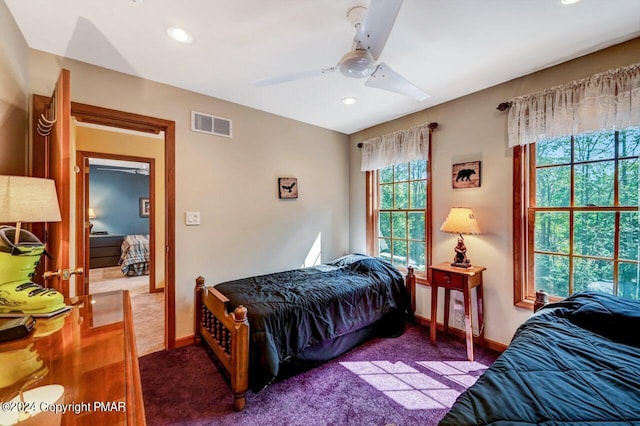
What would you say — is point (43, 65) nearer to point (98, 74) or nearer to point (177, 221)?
point (98, 74)

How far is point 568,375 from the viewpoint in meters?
1.04

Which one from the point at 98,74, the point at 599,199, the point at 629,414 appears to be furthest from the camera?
the point at 98,74

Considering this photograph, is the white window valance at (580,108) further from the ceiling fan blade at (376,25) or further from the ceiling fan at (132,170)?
the ceiling fan at (132,170)

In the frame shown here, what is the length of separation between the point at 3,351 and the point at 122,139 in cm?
393

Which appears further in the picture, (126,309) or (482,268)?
(482,268)

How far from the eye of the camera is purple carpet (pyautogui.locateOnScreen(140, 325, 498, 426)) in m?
1.77

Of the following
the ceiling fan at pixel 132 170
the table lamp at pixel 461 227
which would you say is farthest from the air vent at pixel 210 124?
the ceiling fan at pixel 132 170

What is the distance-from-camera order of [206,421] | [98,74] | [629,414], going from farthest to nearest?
[98,74]
[206,421]
[629,414]

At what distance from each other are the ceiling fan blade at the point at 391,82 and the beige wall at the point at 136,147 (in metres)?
3.77

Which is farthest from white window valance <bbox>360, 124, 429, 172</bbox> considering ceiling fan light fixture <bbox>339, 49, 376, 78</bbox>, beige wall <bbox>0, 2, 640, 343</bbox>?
ceiling fan light fixture <bbox>339, 49, 376, 78</bbox>

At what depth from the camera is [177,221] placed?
2633 millimetres

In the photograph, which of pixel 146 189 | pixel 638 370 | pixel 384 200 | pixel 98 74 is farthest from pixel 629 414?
pixel 146 189

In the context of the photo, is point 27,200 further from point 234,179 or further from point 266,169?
point 266,169

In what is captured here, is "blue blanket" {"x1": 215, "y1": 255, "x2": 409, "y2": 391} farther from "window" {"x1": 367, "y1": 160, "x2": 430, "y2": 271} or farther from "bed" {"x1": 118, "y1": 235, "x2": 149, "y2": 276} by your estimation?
"bed" {"x1": 118, "y1": 235, "x2": 149, "y2": 276}
